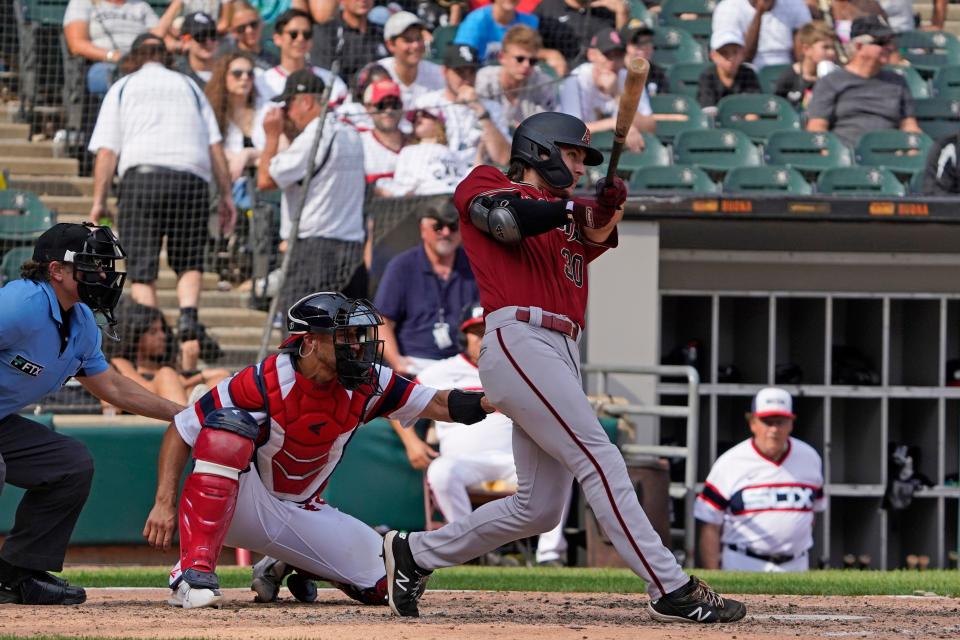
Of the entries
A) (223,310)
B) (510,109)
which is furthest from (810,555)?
(223,310)

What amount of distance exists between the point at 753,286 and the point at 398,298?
8.83 feet

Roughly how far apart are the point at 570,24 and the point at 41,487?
6.95 m

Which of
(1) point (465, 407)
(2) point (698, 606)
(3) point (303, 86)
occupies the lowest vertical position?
(2) point (698, 606)

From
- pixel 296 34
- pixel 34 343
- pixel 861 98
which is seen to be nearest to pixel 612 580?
pixel 34 343

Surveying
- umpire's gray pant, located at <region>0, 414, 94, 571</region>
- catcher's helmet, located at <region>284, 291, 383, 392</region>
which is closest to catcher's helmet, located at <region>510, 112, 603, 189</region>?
catcher's helmet, located at <region>284, 291, 383, 392</region>

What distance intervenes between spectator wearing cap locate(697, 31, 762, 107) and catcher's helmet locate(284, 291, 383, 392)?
729cm

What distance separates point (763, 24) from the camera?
Answer: 11992 mm

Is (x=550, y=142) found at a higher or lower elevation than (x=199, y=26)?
lower

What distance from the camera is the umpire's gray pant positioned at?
4.86 metres

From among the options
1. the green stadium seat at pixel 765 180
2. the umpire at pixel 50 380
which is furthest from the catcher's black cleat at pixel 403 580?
the green stadium seat at pixel 765 180

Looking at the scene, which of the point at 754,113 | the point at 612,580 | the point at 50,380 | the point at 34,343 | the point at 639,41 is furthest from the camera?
the point at 754,113

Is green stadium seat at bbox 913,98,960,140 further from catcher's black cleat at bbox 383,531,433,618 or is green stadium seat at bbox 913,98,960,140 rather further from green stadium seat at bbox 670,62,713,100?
catcher's black cleat at bbox 383,531,433,618

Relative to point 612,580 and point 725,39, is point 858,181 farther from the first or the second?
point 612,580

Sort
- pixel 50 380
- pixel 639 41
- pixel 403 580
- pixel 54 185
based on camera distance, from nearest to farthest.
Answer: pixel 403 580 → pixel 50 380 → pixel 54 185 → pixel 639 41
